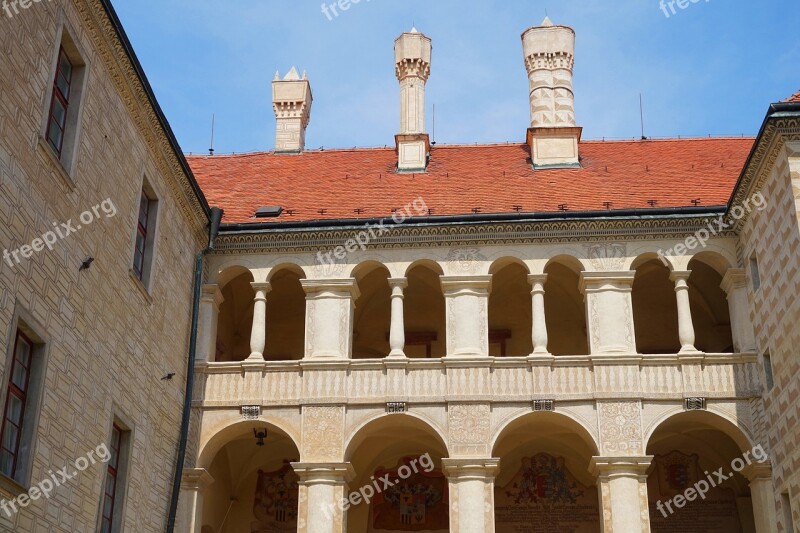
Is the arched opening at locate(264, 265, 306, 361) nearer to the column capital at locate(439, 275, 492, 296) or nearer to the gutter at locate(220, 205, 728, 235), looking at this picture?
the gutter at locate(220, 205, 728, 235)

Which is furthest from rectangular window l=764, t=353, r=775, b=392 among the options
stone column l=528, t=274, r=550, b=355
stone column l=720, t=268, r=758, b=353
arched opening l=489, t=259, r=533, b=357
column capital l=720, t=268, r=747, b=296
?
arched opening l=489, t=259, r=533, b=357

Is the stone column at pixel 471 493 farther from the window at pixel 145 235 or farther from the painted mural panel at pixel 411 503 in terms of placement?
the window at pixel 145 235

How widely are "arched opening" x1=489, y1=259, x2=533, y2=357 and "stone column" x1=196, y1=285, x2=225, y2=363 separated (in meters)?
5.43

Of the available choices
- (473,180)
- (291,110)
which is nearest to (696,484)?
(473,180)

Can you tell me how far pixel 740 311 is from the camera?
689 inches

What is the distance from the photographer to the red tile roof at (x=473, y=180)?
19031 millimetres

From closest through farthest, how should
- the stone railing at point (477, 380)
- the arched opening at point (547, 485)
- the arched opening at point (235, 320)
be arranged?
the stone railing at point (477, 380) < the arched opening at point (547, 485) < the arched opening at point (235, 320)

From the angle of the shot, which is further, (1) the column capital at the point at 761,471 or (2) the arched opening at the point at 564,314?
(2) the arched opening at the point at 564,314

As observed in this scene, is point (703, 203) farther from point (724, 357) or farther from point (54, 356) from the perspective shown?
point (54, 356)

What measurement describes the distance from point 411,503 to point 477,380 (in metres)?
3.84

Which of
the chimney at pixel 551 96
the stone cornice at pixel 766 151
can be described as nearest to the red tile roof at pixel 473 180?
the chimney at pixel 551 96

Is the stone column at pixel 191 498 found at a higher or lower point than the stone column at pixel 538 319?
lower

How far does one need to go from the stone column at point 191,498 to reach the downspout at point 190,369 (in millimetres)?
234

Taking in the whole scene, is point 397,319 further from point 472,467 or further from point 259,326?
point 472,467
